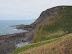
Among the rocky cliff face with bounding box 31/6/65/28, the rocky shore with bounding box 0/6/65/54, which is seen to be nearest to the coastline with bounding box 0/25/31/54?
the rocky shore with bounding box 0/6/65/54

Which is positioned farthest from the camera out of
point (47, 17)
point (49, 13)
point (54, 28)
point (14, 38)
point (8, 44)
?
point (49, 13)

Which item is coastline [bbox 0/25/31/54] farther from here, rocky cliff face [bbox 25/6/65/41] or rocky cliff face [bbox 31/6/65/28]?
rocky cliff face [bbox 31/6/65/28]

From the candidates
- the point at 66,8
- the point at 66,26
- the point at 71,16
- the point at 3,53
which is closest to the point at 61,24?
the point at 66,26

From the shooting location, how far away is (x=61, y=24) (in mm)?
51781

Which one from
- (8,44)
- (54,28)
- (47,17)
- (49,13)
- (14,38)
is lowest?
(14,38)

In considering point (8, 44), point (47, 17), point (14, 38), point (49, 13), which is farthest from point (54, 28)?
point (49, 13)

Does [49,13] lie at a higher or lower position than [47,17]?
higher

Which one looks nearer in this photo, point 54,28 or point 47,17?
point 54,28

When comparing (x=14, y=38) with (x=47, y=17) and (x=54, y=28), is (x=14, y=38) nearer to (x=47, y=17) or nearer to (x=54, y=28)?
(x=47, y=17)

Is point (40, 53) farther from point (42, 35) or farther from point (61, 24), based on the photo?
point (61, 24)

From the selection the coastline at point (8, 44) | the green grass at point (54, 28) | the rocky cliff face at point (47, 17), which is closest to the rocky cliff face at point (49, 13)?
the rocky cliff face at point (47, 17)

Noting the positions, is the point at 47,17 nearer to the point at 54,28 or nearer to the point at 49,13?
the point at 49,13

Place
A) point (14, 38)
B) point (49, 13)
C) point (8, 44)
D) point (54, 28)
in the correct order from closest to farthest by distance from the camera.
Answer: point (8, 44) → point (54, 28) → point (14, 38) → point (49, 13)

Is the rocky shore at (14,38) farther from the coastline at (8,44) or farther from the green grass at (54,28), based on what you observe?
the green grass at (54,28)
